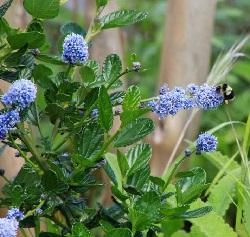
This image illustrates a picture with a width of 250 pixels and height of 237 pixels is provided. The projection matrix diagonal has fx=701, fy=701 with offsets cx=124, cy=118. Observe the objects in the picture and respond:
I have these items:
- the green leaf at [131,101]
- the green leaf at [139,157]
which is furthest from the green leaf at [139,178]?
the green leaf at [131,101]

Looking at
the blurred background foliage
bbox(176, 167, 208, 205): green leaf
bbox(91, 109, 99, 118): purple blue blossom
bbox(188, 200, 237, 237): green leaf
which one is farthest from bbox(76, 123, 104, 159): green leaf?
the blurred background foliage

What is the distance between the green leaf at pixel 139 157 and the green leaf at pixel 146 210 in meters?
0.05

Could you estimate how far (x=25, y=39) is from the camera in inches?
36.9

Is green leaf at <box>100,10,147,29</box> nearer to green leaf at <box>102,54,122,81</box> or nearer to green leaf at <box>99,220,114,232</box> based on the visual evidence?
green leaf at <box>102,54,122,81</box>

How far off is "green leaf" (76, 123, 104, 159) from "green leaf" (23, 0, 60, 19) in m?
0.16

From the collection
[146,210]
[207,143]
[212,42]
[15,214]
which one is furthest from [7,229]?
[212,42]

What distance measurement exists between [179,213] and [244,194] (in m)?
0.31

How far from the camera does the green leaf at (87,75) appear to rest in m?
0.97

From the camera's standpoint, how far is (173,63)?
2.56 meters

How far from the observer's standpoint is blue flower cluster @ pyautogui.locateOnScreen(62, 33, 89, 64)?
913mm

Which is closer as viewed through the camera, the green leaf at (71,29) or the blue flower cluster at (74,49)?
the blue flower cluster at (74,49)

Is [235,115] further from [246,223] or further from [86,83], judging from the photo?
[86,83]

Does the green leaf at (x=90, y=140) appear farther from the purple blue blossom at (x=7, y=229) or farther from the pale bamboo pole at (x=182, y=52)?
the pale bamboo pole at (x=182, y=52)

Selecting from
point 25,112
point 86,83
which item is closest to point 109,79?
point 86,83
